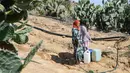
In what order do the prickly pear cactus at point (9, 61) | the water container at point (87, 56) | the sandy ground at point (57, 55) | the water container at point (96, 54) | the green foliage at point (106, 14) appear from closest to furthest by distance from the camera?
the prickly pear cactus at point (9, 61) < the sandy ground at point (57, 55) < the water container at point (87, 56) < the water container at point (96, 54) < the green foliage at point (106, 14)

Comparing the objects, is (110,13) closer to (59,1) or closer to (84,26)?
(59,1)

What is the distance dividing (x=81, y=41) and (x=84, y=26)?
16.3 inches

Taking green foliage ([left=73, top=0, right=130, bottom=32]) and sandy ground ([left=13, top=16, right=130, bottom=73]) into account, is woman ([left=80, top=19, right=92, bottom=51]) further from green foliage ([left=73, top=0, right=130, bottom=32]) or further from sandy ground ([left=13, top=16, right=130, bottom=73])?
green foliage ([left=73, top=0, right=130, bottom=32])

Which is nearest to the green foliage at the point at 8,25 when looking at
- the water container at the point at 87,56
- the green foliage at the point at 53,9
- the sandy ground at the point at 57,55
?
the sandy ground at the point at 57,55

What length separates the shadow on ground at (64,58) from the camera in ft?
33.8

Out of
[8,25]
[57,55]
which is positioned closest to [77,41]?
[57,55]

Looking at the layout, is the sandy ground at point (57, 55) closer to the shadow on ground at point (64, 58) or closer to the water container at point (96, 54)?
the shadow on ground at point (64, 58)

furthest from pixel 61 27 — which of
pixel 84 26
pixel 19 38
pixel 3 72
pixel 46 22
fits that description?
pixel 3 72

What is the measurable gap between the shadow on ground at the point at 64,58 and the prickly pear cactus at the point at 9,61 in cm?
805

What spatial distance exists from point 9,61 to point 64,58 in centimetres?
861

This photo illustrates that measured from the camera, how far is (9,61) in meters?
2.11

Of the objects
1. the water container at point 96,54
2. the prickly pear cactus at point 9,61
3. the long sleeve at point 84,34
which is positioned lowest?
the water container at point 96,54

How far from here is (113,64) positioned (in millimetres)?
10273

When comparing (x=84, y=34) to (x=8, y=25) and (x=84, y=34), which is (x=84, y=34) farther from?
(x=8, y=25)
